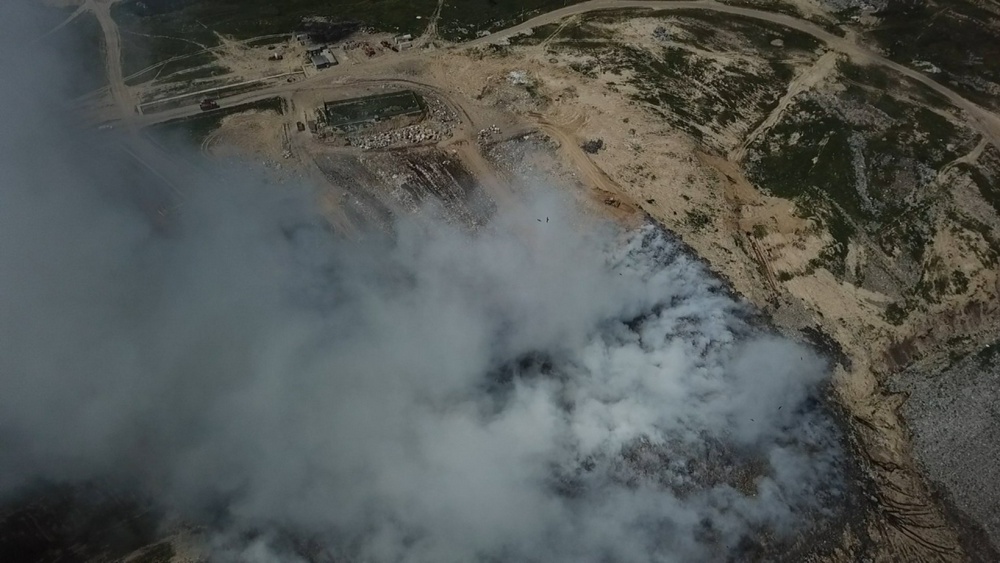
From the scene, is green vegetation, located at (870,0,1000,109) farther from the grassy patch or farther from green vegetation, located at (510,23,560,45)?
the grassy patch

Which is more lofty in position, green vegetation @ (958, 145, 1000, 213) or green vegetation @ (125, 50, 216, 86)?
green vegetation @ (125, 50, 216, 86)

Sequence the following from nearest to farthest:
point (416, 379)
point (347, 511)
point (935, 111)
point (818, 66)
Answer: point (347, 511) < point (416, 379) < point (935, 111) < point (818, 66)

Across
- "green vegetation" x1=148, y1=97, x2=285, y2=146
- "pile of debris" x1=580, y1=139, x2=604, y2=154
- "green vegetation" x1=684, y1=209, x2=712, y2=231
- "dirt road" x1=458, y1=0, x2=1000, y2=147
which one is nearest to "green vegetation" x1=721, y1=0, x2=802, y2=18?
"dirt road" x1=458, y1=0, x2=1000, y2=147

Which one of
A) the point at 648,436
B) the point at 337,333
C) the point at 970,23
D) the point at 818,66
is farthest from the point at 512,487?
the point at 970,23

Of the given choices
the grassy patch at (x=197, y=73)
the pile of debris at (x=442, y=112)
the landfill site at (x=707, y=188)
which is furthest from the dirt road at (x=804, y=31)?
the grassy patch at (x=197, y=73)

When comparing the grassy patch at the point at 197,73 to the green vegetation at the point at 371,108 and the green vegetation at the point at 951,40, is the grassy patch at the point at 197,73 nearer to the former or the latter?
the green vegetation at the point at 371,108

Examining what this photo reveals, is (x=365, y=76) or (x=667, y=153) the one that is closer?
(x=667, y=153)

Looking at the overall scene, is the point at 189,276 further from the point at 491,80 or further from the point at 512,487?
the point at 491,80
